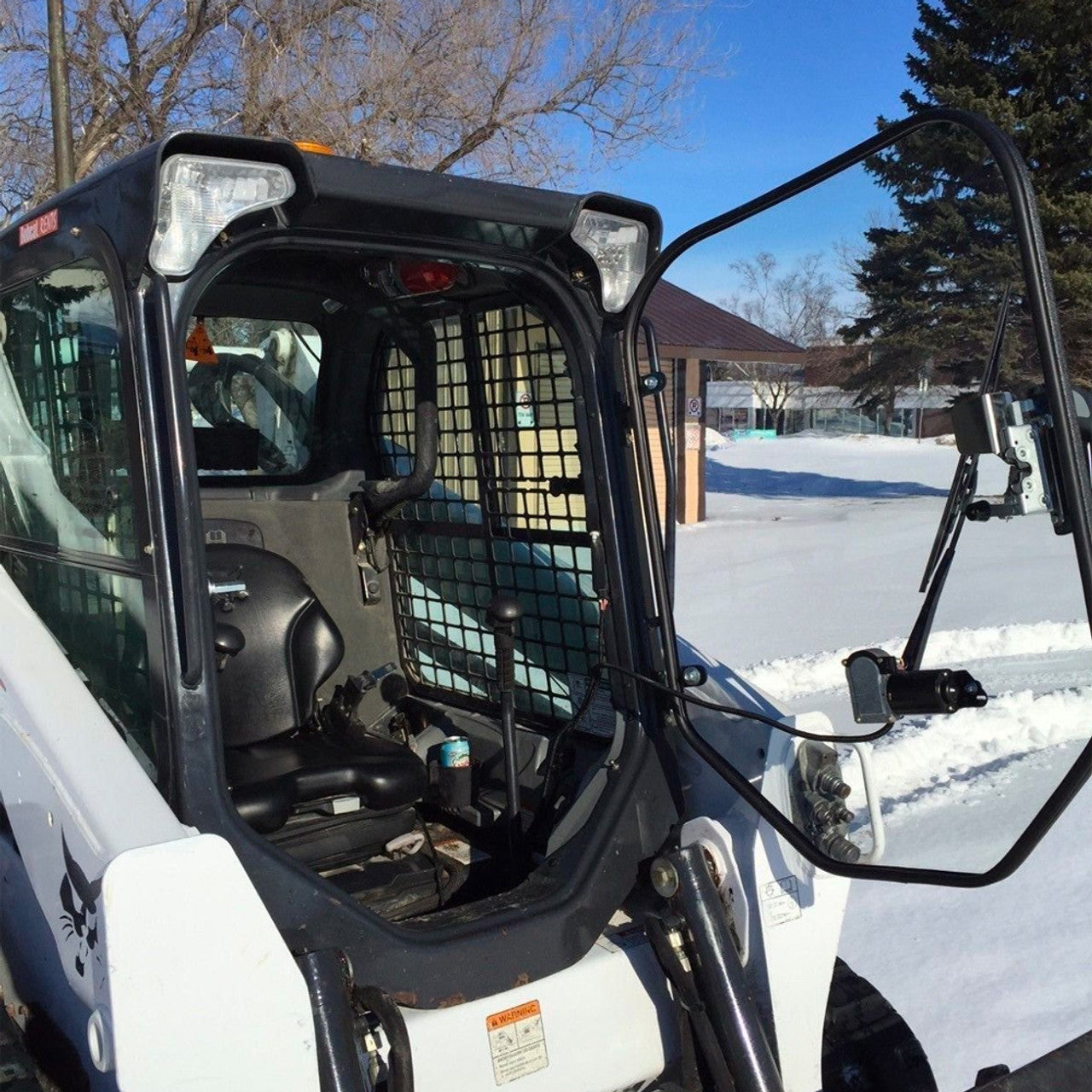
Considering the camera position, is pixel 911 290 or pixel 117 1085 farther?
pixel 911 290

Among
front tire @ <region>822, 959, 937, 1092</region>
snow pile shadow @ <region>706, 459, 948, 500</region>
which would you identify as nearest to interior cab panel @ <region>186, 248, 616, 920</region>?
front tire @ <region>822, 959, 937, 1092</region>

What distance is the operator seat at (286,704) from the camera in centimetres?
288

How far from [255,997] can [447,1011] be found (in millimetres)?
532

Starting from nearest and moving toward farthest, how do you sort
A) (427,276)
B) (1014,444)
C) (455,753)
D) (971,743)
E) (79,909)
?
(1014,444) → (79,909) → (427,276) → (455,753) → (971,743)

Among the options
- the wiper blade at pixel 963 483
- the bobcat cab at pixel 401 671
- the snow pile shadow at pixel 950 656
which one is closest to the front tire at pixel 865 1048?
the bobcat cab at pixel 401 671

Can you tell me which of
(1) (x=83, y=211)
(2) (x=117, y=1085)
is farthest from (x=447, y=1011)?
(1) (x=83, y=211)

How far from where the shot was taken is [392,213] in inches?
93.0

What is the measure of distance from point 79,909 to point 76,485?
0.90 metres

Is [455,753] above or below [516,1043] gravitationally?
above

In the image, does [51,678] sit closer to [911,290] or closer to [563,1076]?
[563,1076]

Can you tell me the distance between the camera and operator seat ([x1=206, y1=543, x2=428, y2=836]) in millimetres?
2875

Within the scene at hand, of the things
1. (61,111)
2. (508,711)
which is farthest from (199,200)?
(61,111)

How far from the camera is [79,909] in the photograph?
1.99 m

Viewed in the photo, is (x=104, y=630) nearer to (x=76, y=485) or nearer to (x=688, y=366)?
(x=76, y=485)
